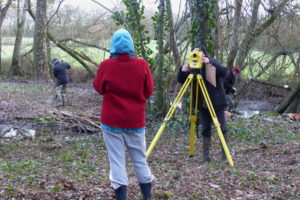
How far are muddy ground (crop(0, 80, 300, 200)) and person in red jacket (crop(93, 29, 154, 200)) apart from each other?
0.76m

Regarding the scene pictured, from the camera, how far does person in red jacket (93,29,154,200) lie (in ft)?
13.5

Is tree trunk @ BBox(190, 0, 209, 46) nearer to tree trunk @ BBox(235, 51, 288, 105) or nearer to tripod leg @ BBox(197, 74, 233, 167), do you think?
tripod leg @ BBox(197, 74, 233, 167)

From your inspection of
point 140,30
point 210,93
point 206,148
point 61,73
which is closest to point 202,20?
point 140,30

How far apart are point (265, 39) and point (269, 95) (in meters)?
3.78

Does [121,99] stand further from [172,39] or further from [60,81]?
[60,81]

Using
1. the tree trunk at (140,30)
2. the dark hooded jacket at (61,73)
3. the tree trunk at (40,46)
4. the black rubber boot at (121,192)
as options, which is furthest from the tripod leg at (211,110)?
the tree trunk at (40,46)

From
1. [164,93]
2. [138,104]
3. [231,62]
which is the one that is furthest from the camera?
[231,62]

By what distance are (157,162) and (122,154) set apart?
3004 mm

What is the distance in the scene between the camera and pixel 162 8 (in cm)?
1123

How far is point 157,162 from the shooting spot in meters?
7.15

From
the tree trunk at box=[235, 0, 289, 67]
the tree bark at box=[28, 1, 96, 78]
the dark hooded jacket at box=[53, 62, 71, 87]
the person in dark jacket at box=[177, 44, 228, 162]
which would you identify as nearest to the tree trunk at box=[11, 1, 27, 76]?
the tree bark at box=[28, 1, 96, 78]

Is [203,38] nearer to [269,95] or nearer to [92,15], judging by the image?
[269,95]

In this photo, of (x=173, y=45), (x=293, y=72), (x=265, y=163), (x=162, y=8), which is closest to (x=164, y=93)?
(x=173, y=45)

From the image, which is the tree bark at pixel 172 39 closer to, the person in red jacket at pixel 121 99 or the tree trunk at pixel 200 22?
the tree trunk at pixel 200 22
